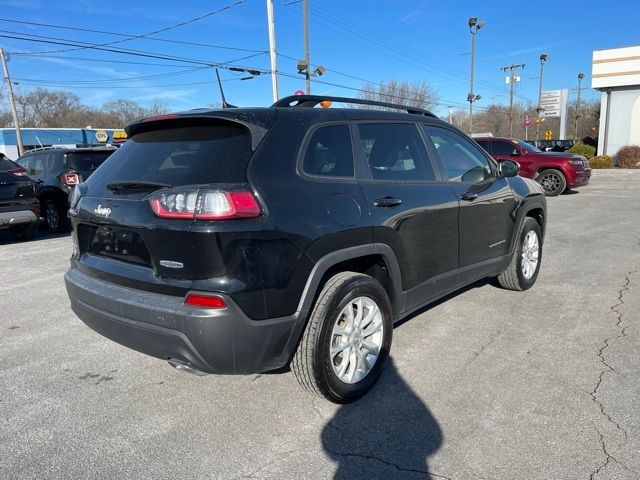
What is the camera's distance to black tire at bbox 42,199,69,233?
9906 millimetres

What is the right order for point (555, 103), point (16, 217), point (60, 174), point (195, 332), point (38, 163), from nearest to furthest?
point (195, 332)
point (16, 217)
point (60, 174)
point (38, 163)
point (555, 103)

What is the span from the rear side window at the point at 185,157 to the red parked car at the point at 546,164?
42.0 feet

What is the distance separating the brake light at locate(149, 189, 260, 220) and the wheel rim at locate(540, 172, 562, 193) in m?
14.3

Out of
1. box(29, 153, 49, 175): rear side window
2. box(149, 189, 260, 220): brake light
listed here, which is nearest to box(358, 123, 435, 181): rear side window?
box(149, 189, 260, 220): brake light

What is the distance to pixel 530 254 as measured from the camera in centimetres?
519

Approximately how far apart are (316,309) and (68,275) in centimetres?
172

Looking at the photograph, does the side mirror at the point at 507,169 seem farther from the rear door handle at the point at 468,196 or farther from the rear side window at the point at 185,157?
the rear side window at the point at 185,157

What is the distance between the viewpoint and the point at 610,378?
10.5 ft

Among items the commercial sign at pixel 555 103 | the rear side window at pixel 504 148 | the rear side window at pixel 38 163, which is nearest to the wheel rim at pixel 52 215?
the rear side window at pixel 38 163

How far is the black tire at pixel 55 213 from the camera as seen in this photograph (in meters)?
9.91

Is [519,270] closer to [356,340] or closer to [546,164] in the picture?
[356,340]

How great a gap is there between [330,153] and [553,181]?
1366cm

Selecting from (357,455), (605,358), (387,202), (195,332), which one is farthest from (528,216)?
(195,332)

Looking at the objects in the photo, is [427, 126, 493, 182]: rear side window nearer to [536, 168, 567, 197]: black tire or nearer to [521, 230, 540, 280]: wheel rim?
[521, 230, 540, 280]: wheel rim
